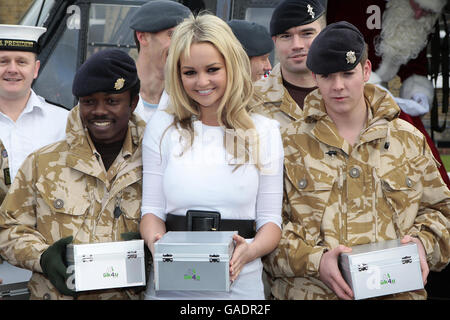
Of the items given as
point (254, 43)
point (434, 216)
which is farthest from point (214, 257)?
point (254, 43)

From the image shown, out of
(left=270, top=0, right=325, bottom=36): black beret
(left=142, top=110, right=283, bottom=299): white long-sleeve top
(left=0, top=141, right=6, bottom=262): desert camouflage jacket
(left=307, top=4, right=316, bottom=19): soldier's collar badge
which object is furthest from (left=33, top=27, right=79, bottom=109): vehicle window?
(left=142, top=110, right=283, bottom=299): white long-sleeve top

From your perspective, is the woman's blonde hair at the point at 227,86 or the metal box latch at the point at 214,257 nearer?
the metal box latch at the point at 214,257

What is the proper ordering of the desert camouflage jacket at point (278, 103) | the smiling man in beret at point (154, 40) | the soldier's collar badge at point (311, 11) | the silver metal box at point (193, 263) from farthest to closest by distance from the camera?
1. the smiling man in beret at point (154, 40)
2. the soldier's collar badge at point (311, 11)
3. the desert camouflage jacket at point (278, 103)
4. the silver metal box at point (193, 263)

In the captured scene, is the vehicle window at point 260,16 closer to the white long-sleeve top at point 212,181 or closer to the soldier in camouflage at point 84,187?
the soldier in camouflage at point 84,187

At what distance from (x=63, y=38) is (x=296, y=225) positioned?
311 centimetres

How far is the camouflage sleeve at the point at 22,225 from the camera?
2.60m

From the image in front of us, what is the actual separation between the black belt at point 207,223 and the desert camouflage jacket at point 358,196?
0.21m

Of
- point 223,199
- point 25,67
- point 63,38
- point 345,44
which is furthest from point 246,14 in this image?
point 223,199

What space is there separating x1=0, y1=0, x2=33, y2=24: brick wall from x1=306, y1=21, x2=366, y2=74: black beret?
10.0 m

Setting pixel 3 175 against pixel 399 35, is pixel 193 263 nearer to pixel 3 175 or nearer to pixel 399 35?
pixel 3 175

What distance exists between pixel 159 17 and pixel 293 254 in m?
1.94

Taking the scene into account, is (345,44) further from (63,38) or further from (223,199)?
(63,38)

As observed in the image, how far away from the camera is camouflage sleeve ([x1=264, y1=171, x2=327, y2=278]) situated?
8.44 feet

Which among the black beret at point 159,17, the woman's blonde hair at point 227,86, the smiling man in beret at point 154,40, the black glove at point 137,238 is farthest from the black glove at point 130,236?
the black beret at point 159,17
